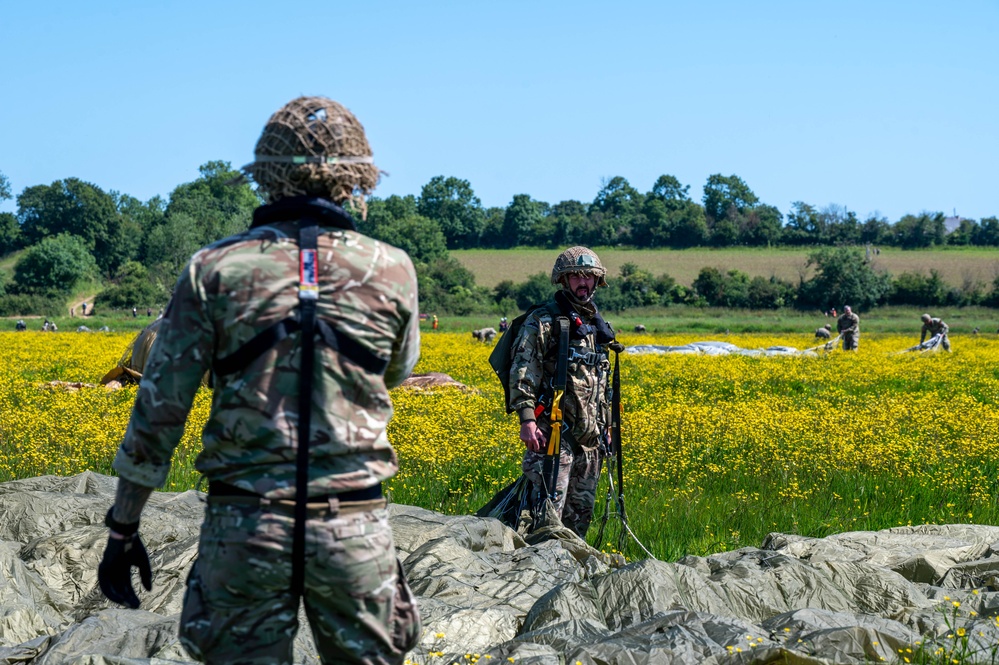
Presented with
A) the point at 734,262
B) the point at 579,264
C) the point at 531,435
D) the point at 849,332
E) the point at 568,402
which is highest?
the point at 579,264

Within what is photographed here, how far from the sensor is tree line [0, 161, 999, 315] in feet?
221

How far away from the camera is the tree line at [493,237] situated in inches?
2655

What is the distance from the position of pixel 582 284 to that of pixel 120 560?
4.14 metres

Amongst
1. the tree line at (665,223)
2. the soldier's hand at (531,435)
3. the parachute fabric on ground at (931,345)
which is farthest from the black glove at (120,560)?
the tree line at (665,223)

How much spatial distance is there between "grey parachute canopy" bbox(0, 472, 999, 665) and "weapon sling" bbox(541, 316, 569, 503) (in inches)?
17.7

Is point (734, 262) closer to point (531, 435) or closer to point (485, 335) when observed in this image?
point (485, 335)

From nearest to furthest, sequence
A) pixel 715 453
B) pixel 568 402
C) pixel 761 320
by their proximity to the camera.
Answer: pixel 568 402 → pixel 715 453 → pixel 761 320

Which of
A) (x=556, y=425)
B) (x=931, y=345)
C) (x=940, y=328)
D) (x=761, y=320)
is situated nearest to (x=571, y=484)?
(x=556, y=425)

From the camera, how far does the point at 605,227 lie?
339 ft

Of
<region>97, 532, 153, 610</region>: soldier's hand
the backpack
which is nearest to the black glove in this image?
<region>97, 532, 153, 610</region>: soldier's hand

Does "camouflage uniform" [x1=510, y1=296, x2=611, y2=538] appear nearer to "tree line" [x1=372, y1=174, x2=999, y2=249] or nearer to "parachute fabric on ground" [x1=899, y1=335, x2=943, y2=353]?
"parachute fabric on ground" [x1=899, y1=335, x2=943, y2=353]

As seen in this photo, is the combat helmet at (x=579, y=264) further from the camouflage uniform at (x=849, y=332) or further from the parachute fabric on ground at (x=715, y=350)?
the camouflage uniform at (x=849, y=332)

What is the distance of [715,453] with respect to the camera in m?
10.8

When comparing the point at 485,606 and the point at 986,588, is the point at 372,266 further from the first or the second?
the point at 986,588
